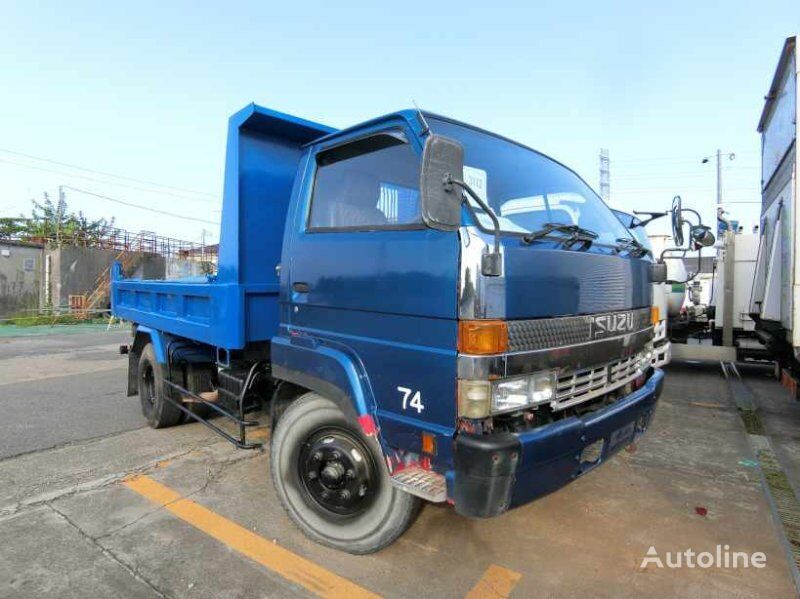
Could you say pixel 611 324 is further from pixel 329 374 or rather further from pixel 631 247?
pixel 329 374

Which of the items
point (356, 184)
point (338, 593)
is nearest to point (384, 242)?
point (356, 184)

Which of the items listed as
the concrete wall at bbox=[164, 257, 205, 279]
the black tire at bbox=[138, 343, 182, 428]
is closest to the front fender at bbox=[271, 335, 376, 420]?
the black tire at bbox=[138, 343, 182, 428]

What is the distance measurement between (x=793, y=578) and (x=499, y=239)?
2.45 m

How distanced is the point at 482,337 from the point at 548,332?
1.40 ft

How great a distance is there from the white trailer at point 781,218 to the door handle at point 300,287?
373cm

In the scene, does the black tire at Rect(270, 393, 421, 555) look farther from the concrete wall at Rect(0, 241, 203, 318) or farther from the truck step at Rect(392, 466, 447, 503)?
the concrete wall at Rect(0, 241, 203, 318)

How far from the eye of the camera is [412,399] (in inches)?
91.7

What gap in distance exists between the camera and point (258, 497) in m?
3.61

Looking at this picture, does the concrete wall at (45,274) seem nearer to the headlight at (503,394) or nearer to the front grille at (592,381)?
the front grille at (592,381)

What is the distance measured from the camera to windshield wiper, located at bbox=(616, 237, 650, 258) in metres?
3.10

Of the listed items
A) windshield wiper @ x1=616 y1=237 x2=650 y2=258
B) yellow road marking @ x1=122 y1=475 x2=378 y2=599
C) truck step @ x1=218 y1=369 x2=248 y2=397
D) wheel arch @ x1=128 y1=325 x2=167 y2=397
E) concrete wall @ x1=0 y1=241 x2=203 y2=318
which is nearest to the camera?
yellow road marking @ x1=122 y1=475 x2=378 y2=599

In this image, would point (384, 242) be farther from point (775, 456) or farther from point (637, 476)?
point (775, 456)

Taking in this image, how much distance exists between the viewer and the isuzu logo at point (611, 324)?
265cm

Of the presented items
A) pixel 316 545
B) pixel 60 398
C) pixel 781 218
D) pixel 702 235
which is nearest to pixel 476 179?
pixel 316 545
